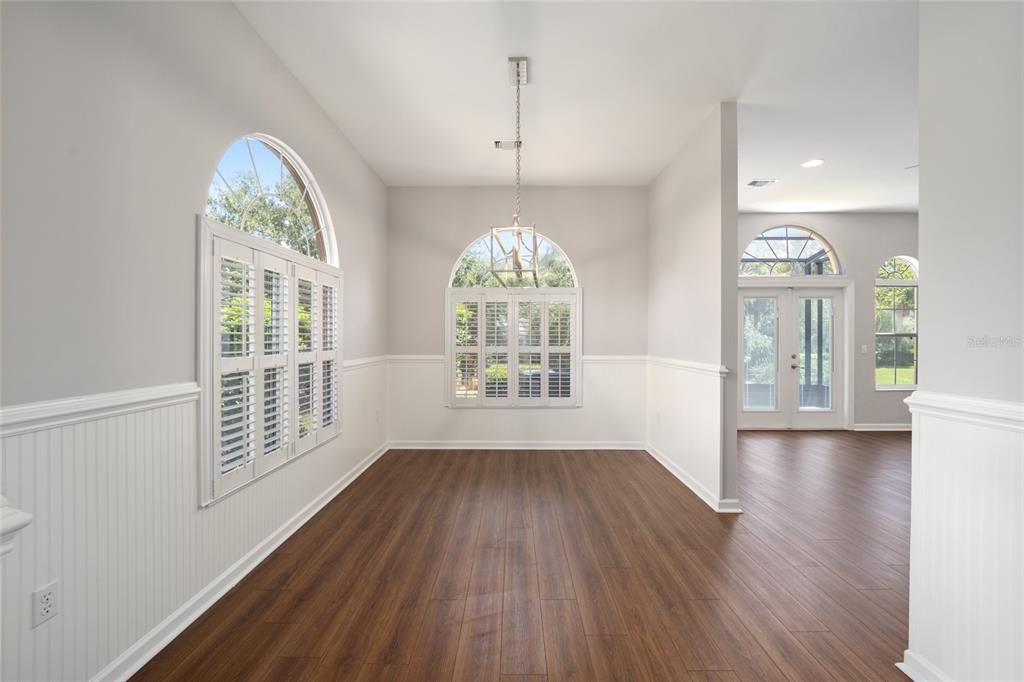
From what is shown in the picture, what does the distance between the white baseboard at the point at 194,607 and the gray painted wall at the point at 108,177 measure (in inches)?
39.7

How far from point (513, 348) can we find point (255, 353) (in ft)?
9.77

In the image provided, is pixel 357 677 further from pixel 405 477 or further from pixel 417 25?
pixel 417 25

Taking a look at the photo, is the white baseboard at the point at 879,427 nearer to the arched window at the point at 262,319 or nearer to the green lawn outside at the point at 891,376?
the green lawn outside at the point at 891,376

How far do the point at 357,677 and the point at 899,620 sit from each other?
238cm

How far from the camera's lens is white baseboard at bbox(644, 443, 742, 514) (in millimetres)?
3242

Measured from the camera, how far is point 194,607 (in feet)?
6.53

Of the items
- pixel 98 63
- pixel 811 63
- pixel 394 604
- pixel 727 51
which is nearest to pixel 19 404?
pixel 98 63

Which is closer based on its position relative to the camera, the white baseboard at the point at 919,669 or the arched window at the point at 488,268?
the white baseboard at the point at 919,669

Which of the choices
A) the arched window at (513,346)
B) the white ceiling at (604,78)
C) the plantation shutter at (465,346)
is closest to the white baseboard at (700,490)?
the arched window at (513,346)

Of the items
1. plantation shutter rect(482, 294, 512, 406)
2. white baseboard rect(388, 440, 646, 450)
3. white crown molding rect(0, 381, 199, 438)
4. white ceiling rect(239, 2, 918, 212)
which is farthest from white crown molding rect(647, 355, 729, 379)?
white crown molding rect(0, 381, 199, 438)

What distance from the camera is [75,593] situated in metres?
1.47

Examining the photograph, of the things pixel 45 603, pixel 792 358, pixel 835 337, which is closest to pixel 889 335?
pixel 835 337

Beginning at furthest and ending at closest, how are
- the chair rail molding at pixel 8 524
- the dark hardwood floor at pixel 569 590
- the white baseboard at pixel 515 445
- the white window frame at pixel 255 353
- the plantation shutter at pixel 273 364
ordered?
the white baseboard at pixel 515 445
the plantation shutter at pixel 273 364
the white window frame at pixel 255 353
the dark hardwood floor at pixel 569 590
the chair rail molding at pixel 8 524

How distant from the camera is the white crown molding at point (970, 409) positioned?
53.9 inches
